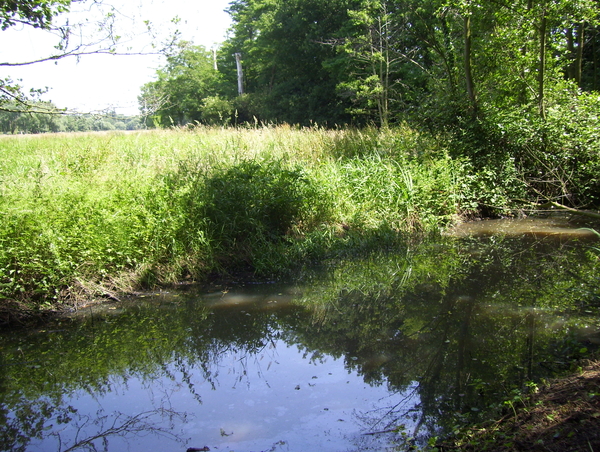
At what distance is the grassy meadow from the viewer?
532 centimetres

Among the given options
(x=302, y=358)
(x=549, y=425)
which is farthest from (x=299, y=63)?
(x=549, y=425)

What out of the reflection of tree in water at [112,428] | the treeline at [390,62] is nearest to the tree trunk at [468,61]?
the treeline at [390,62]

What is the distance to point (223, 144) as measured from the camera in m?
9.02

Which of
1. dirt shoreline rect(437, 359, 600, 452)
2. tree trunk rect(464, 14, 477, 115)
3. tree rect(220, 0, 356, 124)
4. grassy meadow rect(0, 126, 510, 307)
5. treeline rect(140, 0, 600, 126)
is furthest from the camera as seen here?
tree rect(220, 0, 356, 124)

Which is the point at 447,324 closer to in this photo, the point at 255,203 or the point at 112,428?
the point at 112,428

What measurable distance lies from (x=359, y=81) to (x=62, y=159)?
589 inches

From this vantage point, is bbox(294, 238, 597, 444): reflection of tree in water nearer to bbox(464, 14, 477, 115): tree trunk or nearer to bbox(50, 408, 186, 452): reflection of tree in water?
bbox(50, 408, 186, 452): reflection of tree in water

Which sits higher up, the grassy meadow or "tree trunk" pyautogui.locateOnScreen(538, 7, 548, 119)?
"tree trunk" pyautogui.locateOnScreen(538, 7, 548, 119)

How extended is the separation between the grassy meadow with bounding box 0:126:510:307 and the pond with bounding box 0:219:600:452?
1.62 ft

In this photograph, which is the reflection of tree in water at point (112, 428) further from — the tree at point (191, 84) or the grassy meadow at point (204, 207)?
the tree at point (191, 84)

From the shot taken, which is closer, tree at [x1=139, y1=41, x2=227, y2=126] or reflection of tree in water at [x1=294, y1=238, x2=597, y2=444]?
reflection of tree in water at [x1=294, y1=238, x2=597, y2=444]

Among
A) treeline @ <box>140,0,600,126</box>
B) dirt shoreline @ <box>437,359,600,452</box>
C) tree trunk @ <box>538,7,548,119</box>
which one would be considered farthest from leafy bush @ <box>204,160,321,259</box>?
tree trunk @ <box>538,7,548,119</box>

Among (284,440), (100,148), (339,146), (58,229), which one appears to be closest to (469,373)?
(284,440)

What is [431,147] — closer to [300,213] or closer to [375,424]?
[300,213]
